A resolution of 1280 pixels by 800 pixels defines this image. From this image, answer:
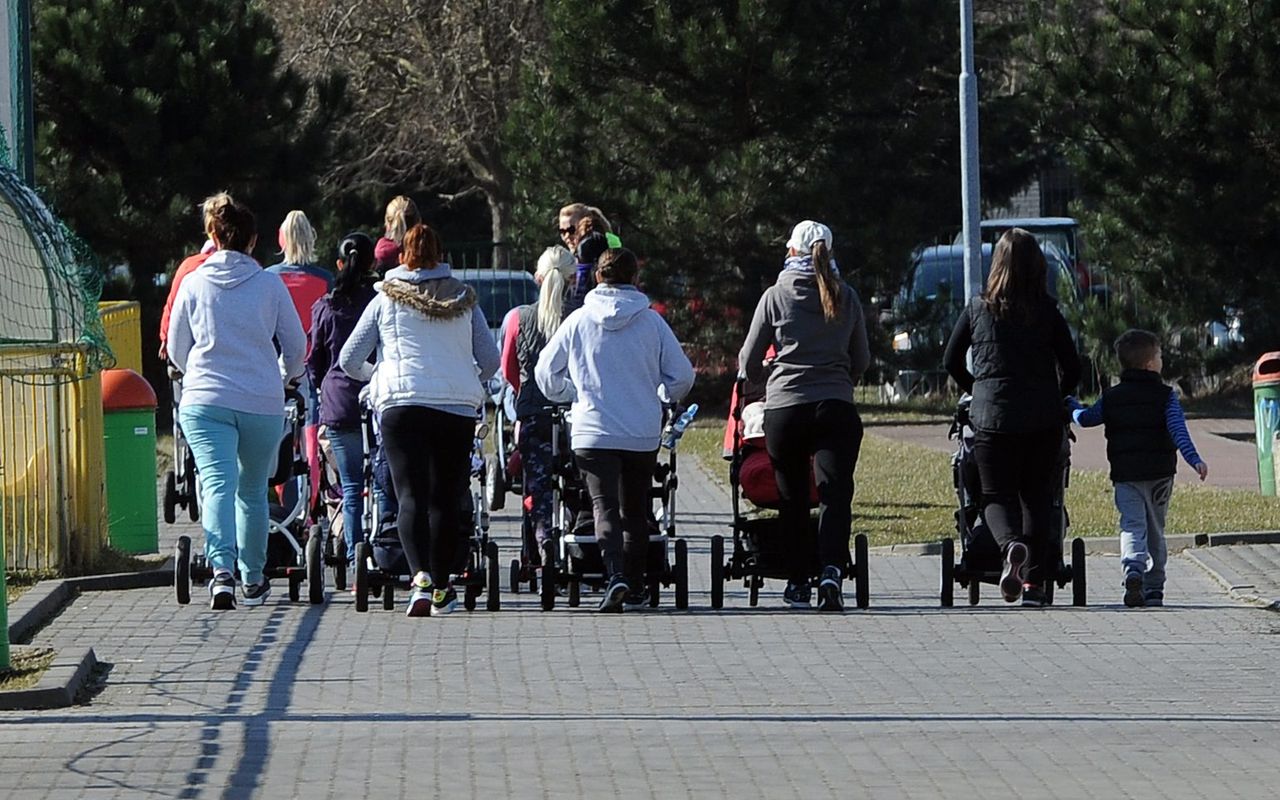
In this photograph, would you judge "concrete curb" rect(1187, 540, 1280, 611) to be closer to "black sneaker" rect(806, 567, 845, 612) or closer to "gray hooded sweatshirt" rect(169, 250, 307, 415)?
"black sneaker" rect(806, 567, 845, 612)

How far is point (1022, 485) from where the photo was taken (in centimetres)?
1086

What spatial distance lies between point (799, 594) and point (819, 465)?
65cm

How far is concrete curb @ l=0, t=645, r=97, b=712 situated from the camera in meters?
8.32

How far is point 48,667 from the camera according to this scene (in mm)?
8922

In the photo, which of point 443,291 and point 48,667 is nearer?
point 48,667

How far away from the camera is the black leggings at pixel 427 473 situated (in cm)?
1056

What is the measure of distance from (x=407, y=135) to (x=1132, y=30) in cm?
1387

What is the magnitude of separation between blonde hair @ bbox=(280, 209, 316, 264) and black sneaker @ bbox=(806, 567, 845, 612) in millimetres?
3308

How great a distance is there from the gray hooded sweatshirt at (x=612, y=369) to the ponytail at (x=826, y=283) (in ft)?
2.25

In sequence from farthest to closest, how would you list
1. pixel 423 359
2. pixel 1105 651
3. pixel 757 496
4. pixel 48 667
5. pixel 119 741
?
pixel 757 496 → pixel 423 359 → pixel 1105 651 → pixel 48 667 → pixel 119 741

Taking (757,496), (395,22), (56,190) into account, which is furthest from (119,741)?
(395,22)

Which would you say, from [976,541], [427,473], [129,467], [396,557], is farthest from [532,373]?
[129,467]

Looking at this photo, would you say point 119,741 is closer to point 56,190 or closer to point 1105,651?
point 1105,651

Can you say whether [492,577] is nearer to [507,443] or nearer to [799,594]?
[799,594]
